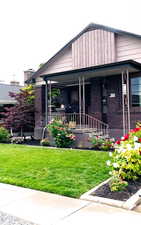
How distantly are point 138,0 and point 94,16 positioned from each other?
3.46 meters

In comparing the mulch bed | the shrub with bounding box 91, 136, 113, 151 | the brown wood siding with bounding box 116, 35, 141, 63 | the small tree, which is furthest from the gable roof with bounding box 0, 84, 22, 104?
the mulch bed

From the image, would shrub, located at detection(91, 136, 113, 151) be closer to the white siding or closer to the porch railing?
the porch railing

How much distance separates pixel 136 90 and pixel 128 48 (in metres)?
1.97

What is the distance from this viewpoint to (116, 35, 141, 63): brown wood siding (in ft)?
32.6

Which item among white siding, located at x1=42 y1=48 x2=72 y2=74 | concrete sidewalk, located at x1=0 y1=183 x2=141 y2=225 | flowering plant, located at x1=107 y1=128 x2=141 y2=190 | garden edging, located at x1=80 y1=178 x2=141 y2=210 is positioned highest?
white siding, located at x1=42 y1=48 x2=72 y2=74

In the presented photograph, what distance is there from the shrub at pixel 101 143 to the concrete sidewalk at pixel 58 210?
170 inches

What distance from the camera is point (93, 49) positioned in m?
11.2

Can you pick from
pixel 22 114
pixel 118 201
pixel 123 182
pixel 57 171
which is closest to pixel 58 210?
pixel 118 201

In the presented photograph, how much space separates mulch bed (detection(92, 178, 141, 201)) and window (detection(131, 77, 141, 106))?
6016 millimetres

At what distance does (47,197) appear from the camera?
13.9 ft

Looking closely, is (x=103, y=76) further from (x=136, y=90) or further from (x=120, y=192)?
(x=120, y=192)

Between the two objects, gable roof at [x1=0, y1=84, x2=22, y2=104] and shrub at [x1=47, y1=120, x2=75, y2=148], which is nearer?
shrub at [x1=47, y1=120, x2=75, y2=148]

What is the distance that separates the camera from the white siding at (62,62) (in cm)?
1227

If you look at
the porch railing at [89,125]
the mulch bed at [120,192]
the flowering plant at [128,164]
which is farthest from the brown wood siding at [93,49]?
the mulch bed at [120,192]
